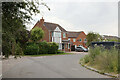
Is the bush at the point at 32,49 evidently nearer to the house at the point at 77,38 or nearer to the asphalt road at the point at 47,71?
the asphalt road at the point at 47,71

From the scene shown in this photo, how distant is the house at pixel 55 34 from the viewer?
1513 inches

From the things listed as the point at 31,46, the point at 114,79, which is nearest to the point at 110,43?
the point at 114,79

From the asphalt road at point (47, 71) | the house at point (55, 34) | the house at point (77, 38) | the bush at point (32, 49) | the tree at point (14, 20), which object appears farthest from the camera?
the house at point (77, 38)

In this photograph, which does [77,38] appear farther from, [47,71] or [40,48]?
[47,71]

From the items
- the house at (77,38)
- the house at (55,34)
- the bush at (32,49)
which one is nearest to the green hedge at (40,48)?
the bush at (32,49)

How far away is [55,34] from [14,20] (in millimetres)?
32496

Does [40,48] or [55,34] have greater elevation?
[55,34]

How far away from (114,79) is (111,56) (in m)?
2.38

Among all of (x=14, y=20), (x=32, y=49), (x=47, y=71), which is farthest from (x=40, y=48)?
(x=14, y=20)

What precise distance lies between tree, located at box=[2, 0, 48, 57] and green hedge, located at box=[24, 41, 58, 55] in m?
19.0

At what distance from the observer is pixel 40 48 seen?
2734 cm

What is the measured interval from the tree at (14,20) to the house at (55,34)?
1189 inches

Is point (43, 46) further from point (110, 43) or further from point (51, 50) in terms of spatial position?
point (110, 43)

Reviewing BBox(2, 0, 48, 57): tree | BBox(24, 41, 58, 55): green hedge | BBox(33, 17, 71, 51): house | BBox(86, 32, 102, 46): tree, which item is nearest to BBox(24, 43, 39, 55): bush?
BBox(24, 41, 58, 55): green hedge
